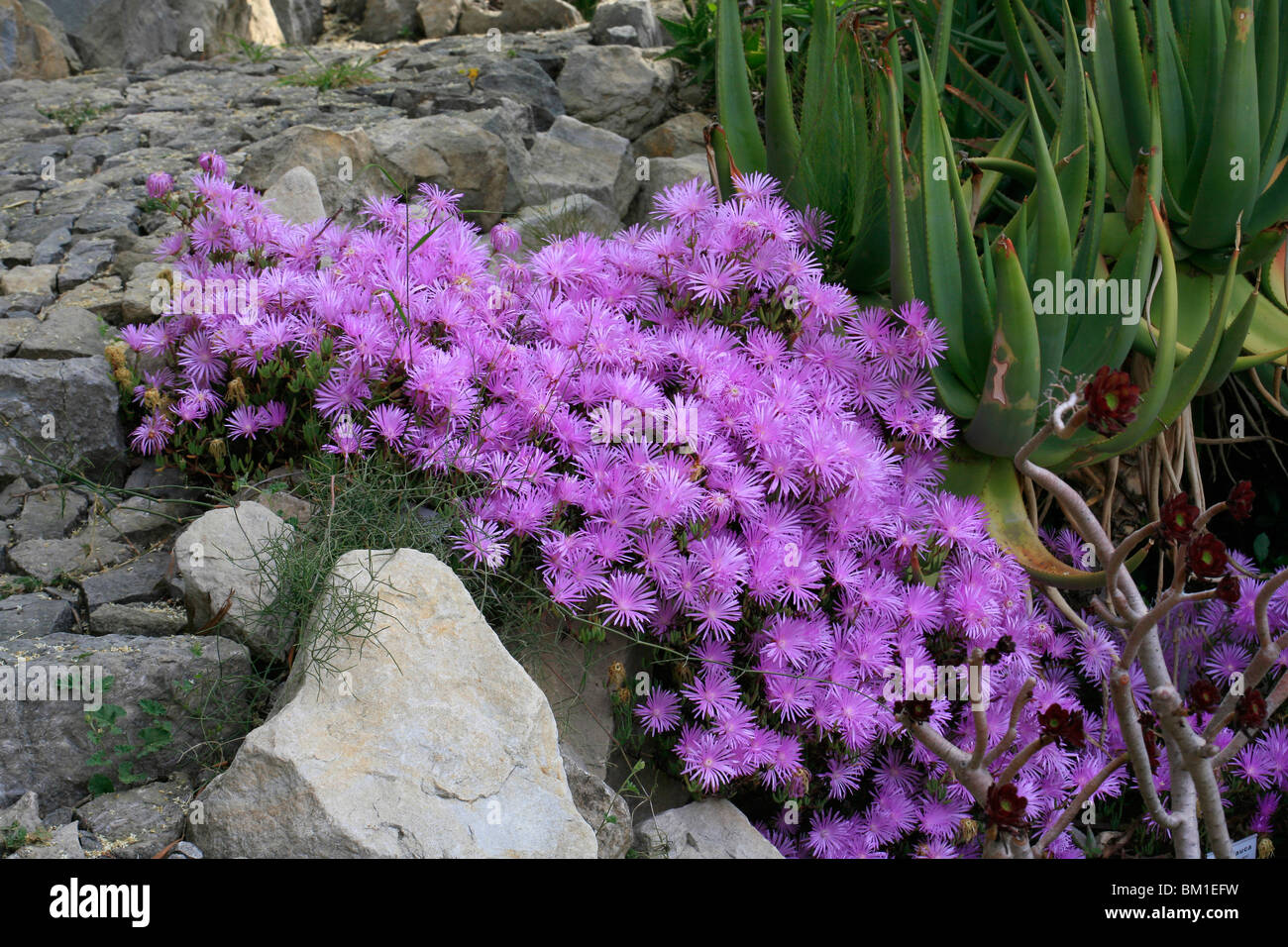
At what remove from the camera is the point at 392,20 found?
7070mm

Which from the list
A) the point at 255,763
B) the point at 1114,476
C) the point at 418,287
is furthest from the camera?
the point at 1114,476

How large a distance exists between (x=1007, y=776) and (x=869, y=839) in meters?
0.60

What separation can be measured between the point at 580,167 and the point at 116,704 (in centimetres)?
316

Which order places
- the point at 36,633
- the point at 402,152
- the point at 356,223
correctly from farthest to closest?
the point at 402,152
the point at 356,223
the point at 36,633

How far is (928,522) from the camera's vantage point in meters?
2.59

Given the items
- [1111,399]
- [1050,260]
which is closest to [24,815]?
[1111,399]

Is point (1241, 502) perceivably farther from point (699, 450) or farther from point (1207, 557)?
point (699, 450)

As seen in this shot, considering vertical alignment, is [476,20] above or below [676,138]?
above

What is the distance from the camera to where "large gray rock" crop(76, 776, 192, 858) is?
1858 millimetres

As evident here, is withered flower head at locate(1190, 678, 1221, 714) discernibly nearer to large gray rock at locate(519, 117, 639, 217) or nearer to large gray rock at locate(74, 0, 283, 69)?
large gray rock at locate(519, 117, 639, 217)

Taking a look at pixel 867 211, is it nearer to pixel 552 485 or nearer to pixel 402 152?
pixel 552 485

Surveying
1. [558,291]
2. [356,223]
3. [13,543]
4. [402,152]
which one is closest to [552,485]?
[558,291]

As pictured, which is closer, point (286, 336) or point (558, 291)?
point (286, 336)

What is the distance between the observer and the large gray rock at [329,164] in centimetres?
385
